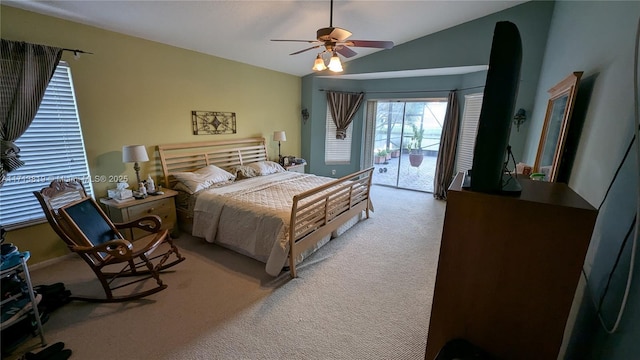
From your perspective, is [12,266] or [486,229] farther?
[12,266]

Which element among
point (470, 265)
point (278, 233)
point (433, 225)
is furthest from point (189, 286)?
point (433, 225)

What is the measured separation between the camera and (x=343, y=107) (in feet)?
19.1

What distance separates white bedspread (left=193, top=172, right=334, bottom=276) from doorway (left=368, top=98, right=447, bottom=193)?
3269mm

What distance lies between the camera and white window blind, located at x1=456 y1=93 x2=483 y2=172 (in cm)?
465

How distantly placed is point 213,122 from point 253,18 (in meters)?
1.75

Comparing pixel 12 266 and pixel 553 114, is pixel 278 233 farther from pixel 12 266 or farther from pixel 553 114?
pixel 553 114

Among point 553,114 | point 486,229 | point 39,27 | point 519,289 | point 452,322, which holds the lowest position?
point 452,322

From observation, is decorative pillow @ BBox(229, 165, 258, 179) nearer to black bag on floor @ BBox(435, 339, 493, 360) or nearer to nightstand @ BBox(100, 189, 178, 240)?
nightstand @ BBox(100, 189, 178, 240)

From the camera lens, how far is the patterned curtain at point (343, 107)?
18.9 ft

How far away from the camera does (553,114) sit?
2.10 m

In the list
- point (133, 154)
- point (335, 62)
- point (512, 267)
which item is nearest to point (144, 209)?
point (133, 154)

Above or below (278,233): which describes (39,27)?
above

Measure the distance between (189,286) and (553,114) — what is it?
3559 millimetres

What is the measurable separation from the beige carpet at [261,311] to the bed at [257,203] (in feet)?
0.83
